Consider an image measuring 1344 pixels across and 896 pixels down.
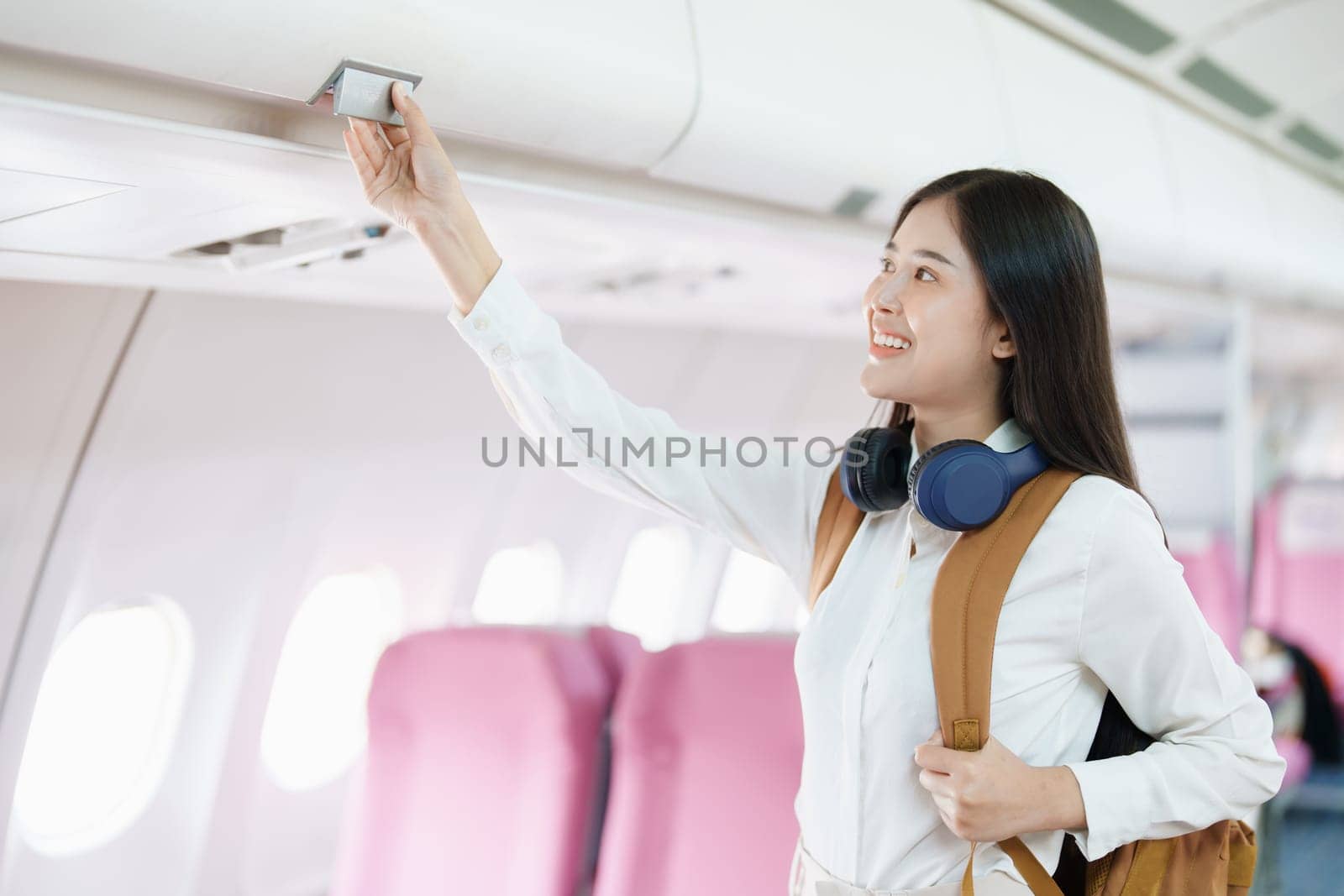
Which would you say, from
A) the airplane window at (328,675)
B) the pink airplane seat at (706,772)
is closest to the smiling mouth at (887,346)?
the pink airplane seat at (706,772)

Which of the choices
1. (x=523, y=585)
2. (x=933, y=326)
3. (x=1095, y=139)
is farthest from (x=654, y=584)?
(x=933, y=326)

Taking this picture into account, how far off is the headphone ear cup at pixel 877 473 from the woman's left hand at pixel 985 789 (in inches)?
13.4

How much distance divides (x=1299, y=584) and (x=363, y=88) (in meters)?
7.21

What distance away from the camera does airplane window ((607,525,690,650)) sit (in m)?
5.38

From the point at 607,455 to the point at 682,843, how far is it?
1.07 meters

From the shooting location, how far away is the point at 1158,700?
4.48ft

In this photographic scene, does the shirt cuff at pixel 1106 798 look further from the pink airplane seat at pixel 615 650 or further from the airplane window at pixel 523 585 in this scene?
the airplane window at pixel 523 585

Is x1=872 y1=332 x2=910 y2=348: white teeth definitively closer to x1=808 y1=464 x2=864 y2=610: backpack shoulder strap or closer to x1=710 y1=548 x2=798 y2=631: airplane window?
x1=808 y1=464 x2=864 y2=610: backpack shoulder strap

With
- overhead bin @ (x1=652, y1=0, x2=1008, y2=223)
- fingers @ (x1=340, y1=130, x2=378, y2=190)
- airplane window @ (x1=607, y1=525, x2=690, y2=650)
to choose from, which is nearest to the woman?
fingers @ (x1=340, y1=130, x2=378, y2=190)

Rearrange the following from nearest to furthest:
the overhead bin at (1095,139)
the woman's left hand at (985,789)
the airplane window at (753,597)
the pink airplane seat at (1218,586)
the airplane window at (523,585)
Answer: the woman's left hand at (985,789)
the overhead bin at (1095,139)
the airplane window at (523,585)
the pink airplane seat at (1218,586)
the airplane window at (753,597)

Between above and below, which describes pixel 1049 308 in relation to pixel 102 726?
above

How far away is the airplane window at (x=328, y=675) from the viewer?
3.39 meters

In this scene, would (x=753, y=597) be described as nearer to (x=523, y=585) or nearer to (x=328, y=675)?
(x=523, y=585)

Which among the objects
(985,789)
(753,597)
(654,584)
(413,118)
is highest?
(753,597)
